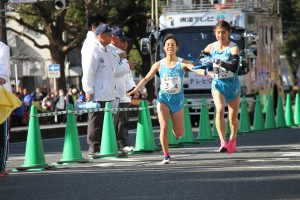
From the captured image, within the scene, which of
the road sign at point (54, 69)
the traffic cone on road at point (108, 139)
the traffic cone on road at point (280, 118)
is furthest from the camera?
the road sign at point (54, 69)

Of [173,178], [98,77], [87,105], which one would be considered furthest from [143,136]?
[173,178]

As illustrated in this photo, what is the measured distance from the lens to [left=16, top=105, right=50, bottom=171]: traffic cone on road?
1388 cm

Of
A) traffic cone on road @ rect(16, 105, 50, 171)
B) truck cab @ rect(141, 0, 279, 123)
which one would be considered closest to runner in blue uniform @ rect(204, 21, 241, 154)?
traffic cone on road @ rect(16, 105, 50, 171)

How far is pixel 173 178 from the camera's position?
11609mm

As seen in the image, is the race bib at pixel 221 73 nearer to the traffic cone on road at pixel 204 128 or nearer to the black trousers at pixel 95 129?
the black trousers at pixel 95 129

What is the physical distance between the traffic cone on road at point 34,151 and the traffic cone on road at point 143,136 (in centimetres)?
315

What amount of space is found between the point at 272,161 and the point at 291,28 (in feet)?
228

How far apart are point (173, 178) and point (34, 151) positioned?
2960 millimetres

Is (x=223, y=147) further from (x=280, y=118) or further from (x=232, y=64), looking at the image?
(x=280, y=118)

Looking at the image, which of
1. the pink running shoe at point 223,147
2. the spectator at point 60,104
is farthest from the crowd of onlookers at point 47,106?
the pink running shoe at point 223,147

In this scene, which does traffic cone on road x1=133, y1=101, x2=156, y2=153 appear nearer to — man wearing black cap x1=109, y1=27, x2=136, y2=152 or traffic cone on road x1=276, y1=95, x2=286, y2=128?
man wearing black cap x1=109, y1=27, x2=136, y2=152

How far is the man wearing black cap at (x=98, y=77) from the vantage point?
15.5 meters

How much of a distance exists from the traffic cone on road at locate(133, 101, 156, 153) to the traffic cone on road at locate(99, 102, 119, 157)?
1370 mm

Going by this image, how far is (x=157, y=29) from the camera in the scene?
27.5 m
